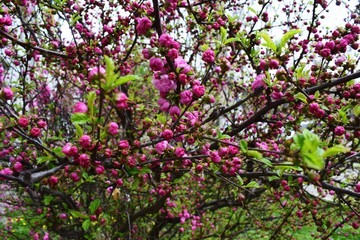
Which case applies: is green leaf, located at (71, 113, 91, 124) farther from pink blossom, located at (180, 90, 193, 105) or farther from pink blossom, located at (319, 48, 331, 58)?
pink blossom, located at (319, 48, 331, 58)

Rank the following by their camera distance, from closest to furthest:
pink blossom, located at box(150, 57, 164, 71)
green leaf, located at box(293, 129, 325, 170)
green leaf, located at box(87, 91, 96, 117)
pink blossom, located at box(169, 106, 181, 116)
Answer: green leaf, located at box(293, 129, 325, 170) → green leaf, located at box(87, 91, 96, 117) → pink blossom, located at box(150, 57, 164, 71) → pink blossom, located at box(169, 106, 181, 116)

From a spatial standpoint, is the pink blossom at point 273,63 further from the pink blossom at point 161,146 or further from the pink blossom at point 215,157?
the pink blossom at point 161,146

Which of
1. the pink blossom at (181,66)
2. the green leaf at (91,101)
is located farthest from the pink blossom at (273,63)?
the green leaf at (91,101)

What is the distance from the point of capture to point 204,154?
1.72 m

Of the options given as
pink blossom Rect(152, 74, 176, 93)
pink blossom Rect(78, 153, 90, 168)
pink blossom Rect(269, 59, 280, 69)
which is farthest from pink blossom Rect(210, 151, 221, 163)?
pink blossom Rect(78, 153, 90, 168)

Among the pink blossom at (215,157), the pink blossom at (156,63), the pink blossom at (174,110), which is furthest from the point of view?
the pink blossom at (215,157)

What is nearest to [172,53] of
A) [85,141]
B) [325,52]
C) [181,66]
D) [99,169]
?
[181,66]

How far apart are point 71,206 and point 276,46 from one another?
2.51m

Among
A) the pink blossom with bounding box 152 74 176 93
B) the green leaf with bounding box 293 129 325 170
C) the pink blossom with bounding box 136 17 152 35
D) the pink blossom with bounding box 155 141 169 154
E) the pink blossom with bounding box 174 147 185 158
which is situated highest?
the pink blossom with bounding box 136 17 152 35

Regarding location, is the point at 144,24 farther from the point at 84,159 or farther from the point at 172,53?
the point at 84,159

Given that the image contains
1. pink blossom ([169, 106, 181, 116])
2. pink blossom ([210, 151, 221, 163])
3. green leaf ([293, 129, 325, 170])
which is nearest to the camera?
green leaf ([293, 129, 325, 170])

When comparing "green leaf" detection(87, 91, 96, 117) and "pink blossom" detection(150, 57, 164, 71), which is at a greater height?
"pink blossom" detection(150, 57, 164, 71)

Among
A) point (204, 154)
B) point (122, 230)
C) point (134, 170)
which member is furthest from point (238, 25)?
point (122, 230)

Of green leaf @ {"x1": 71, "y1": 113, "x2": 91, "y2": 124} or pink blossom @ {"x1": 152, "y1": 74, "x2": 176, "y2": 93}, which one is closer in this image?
green leaf @ {"x1": 71, "y1": 113, "x2": 91, "y2": 124}
